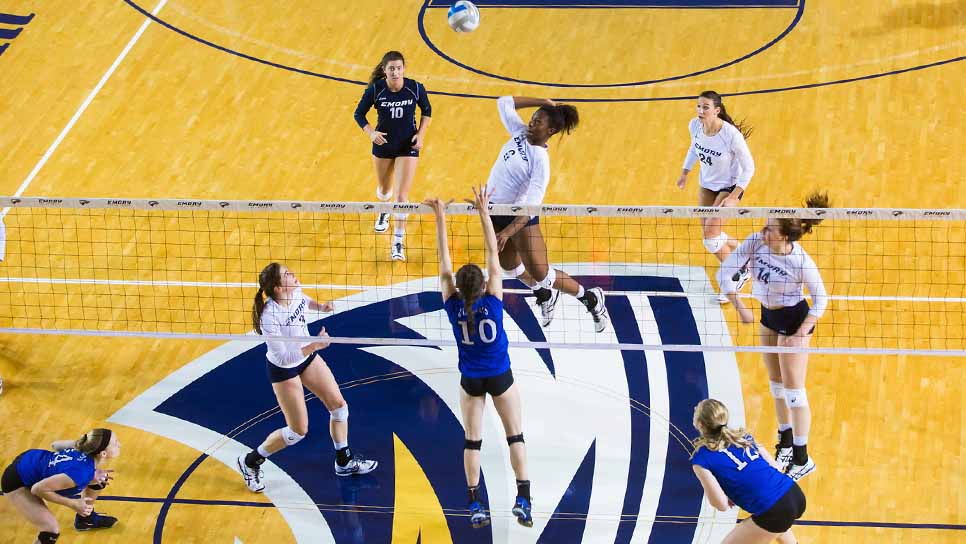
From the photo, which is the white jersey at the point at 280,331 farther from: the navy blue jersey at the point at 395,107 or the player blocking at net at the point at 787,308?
the navy blue jersey at the point at 395,107

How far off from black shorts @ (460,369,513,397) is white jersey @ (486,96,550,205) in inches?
102

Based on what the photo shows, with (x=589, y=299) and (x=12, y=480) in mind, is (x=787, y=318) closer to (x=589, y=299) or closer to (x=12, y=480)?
(x=589, y=299)

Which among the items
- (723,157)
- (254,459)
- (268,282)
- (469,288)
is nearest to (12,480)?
(254,459)

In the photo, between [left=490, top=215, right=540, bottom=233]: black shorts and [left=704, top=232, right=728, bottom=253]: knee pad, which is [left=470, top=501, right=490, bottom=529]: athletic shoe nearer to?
[left=490, top=215, right=540, bottom=233]: black shorts

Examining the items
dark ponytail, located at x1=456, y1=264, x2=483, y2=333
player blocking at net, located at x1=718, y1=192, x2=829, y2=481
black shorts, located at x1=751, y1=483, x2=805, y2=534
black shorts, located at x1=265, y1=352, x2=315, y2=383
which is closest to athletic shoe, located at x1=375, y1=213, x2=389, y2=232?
black shorts, located at x1=265, y1=352, x2=315, y2=383

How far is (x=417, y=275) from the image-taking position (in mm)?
14203

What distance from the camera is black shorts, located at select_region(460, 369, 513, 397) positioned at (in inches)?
389

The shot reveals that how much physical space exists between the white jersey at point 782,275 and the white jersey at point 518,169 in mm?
2226

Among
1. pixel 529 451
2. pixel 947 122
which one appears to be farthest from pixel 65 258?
pixel 947 122

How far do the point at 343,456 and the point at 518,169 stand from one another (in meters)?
3.35

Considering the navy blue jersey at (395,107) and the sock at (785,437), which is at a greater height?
the navy blue jersey at (395,107)

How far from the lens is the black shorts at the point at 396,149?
14.2 metres

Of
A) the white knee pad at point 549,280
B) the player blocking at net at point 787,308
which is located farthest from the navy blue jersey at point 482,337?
the white knee pad at point 549,280

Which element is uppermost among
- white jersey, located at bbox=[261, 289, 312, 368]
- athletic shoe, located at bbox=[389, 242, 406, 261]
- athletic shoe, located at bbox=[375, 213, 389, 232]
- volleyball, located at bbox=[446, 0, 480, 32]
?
volleyball, located at bbox=[446, 0, 480, 32]
